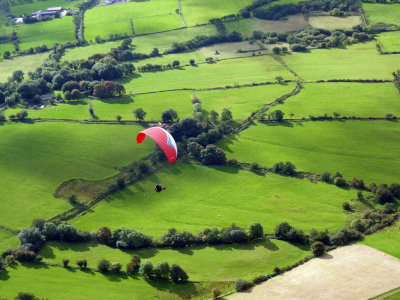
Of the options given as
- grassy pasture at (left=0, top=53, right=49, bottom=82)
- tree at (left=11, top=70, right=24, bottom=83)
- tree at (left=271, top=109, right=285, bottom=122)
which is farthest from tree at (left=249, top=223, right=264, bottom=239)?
grassy pasture at (left=0, top=53, right=49, bottom=82)

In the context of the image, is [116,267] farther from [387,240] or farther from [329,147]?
[329,147]

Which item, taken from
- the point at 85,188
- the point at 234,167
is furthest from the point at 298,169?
the point at 85,188

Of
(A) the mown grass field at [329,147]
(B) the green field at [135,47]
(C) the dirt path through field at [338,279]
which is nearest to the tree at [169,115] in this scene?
(A) the mown grass field at [329,147]

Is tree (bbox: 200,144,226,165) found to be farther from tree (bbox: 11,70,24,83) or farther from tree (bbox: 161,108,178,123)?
tree (bbox: 11,70,24,83)

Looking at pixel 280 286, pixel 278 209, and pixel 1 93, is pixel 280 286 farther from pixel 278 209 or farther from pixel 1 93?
pixel 1 93

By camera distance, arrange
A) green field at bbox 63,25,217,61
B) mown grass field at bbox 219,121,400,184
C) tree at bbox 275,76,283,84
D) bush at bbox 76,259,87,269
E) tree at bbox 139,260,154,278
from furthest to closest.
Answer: green field at bbox 63,25,217,61, tree at bbox 275,76,283,84, mown grass field at bbox 219,121,400,184, bush at bbox 76,259,87,269, tree at bbox 139,260,154,278

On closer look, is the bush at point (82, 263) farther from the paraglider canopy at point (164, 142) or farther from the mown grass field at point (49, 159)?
the paraglider canopy at point (164, 142)

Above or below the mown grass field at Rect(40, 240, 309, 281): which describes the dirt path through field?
above
